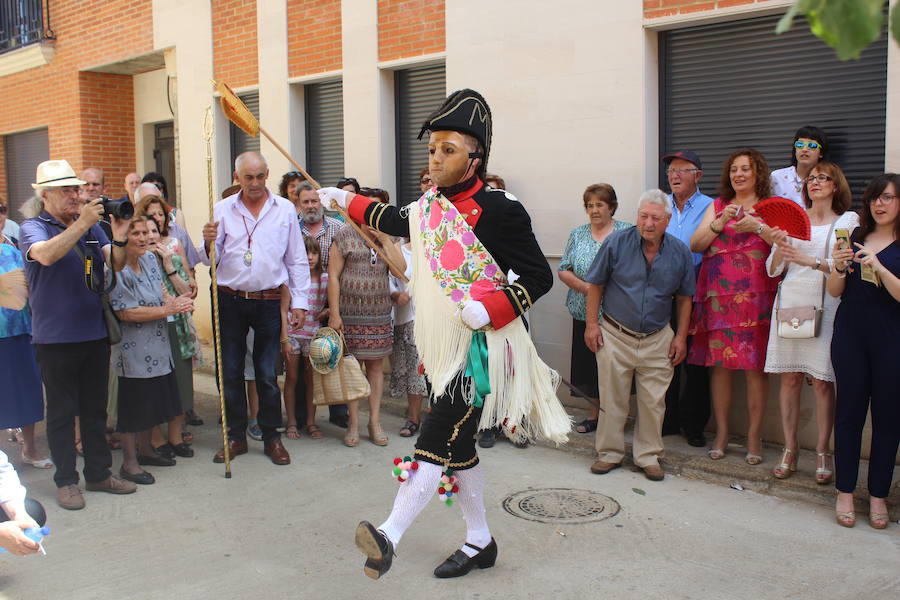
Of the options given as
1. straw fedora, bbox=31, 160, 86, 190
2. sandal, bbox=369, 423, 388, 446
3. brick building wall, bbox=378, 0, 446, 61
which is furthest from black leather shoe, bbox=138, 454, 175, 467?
brick building wall, bbox=378, 0, 446, 61

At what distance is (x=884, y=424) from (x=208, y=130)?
184 inches

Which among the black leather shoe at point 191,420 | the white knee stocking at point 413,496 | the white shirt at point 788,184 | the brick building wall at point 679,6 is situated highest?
the brick building wall at point 679,6

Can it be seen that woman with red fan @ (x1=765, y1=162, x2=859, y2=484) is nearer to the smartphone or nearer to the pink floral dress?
the pink floral dress

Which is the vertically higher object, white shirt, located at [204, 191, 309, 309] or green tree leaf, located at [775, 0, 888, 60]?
green tree leaf, located at [775, 0, 888, 60]

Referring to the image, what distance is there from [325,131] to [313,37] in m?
1.05

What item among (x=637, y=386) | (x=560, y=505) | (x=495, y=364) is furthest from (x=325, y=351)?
(x=495, y=364)

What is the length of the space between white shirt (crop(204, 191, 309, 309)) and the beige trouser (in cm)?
224

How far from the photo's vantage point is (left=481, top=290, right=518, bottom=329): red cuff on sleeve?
4137 millimetres

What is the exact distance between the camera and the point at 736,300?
19.2ft

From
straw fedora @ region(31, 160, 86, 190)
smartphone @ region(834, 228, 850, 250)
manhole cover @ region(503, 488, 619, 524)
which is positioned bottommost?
manhole cover @ region(503, 488, 619, 524)

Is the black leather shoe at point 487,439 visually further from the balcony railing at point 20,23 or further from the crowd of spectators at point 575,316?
the balcony railing at point 20,23

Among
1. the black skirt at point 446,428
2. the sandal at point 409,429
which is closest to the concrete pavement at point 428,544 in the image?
the black skirt at point 446,428

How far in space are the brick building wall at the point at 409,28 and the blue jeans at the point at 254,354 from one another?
11.1 ft

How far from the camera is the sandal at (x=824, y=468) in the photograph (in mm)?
5449
